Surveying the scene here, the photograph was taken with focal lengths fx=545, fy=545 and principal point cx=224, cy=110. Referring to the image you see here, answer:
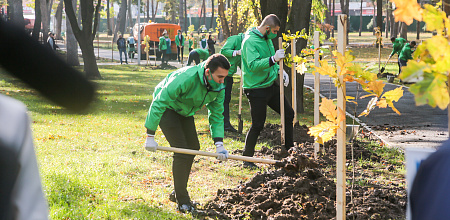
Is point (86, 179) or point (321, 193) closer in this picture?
point (321, 193)

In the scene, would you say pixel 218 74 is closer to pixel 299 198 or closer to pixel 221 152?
pixel 221 152

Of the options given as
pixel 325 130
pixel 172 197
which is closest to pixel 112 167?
pixel 172 197

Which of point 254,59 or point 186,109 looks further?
point 254,59

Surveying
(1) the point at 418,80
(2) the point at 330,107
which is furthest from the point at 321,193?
(1) the point at 418,80

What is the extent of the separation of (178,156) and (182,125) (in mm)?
326

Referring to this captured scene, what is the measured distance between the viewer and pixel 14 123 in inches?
40.5

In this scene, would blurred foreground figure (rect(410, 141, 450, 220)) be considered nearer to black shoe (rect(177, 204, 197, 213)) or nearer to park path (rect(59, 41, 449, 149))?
black shoe (rect(177, 204, 197, 213))

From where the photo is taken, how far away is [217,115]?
583cm

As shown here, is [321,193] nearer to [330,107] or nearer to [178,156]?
[178,156]

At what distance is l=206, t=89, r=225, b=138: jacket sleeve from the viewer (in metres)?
5.77

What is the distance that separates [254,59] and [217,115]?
Result: 1.48 m

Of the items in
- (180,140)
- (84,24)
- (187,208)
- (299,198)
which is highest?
(84,24)

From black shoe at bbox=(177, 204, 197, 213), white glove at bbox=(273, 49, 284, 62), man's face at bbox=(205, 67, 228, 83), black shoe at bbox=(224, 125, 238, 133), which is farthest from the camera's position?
black shoe at bbox=(224, 125, 238, 133)

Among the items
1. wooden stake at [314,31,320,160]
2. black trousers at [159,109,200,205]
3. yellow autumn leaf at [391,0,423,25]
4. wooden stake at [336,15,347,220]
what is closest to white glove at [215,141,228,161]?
black trousers at [159,109,200,205]
